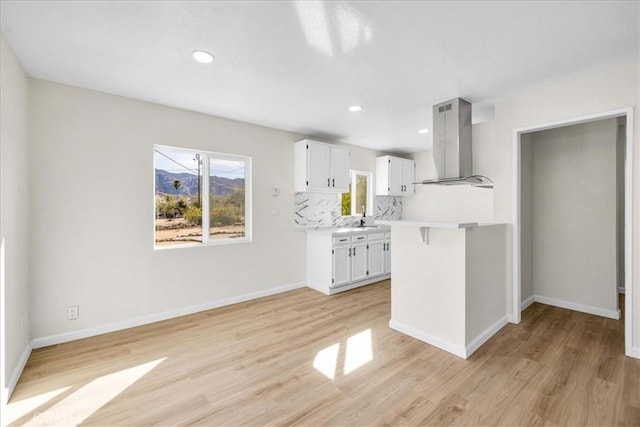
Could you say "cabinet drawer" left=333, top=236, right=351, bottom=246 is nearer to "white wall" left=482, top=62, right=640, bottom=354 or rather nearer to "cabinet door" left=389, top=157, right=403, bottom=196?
"cabinet door" left=389, top=157, right=403, bottom=196

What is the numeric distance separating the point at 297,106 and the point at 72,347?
3.34 m

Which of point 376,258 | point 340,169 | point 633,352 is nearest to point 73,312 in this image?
point 340,169

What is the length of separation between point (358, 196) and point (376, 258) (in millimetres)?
1406

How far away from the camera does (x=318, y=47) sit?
218 centimetres

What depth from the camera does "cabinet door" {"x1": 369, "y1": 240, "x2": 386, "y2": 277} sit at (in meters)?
4.86

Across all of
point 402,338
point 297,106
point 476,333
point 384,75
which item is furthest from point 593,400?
point 297,106

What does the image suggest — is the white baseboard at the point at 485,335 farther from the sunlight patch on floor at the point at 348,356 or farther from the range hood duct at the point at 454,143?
the range hood duct at the point at 454,143

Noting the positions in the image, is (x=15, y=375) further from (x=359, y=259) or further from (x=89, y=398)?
(x=359, y=259)

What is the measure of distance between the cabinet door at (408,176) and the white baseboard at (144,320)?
3239 millimetres

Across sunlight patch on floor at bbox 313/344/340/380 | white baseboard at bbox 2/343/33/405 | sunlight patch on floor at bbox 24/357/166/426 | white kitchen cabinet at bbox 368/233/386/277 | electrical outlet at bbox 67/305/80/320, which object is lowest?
sunlight patch on floor at bbox 24/357/166/426

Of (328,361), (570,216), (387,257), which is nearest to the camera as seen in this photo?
(328,361)

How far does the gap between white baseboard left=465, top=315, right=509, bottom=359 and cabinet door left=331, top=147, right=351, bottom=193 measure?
2820mm

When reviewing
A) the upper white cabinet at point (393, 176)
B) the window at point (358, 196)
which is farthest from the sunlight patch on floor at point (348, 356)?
the upper white cabinet at point (393, 176)

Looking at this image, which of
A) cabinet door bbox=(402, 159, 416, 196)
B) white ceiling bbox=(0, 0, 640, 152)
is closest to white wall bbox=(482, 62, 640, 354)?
white ceiling bbox=(0, 0, 640, 152)
